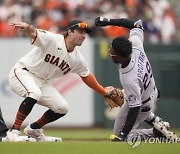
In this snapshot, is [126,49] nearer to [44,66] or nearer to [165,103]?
[44,66]

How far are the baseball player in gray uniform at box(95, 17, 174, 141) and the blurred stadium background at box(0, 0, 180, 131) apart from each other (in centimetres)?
582

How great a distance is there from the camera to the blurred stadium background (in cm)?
1620

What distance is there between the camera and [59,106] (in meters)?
10.1

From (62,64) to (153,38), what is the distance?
26.4ft

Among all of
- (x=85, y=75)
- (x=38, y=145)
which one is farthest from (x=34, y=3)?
(x=38, y=145)

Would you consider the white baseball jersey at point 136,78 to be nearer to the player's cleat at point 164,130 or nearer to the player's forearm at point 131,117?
the player's forearm at point 131,117

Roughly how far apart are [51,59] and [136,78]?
1.28 metres

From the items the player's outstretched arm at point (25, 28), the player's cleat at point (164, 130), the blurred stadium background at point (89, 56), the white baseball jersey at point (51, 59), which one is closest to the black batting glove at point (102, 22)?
the white baseball jersey at point (51, 59)

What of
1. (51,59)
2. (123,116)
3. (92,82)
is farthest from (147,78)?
(51,59)

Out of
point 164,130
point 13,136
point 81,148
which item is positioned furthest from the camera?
point 164,130

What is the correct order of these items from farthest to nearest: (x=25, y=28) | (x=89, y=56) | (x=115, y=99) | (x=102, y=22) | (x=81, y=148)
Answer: (x=89, y=56), (x=115, y=99), (x=102, y=22), (x=25, y=28), (x=81, y=148)

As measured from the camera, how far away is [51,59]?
32.5ft

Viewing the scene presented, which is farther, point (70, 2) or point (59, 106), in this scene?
point (70, 2)

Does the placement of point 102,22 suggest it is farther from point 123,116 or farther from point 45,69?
point 123,116
